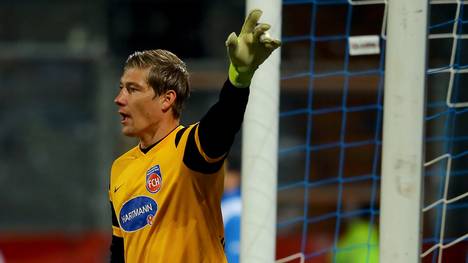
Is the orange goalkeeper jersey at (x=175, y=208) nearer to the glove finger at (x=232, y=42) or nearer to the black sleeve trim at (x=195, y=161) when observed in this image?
the black sleeve trim at (x=195, y=161)

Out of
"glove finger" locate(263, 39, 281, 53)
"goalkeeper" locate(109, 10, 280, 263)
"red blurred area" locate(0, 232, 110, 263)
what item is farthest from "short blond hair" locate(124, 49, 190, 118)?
"red blurred area" locate(0, 232, 110, 263)

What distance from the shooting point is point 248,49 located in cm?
301

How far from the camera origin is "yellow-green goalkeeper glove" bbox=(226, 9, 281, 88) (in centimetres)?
297

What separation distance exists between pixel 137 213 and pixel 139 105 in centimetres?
37

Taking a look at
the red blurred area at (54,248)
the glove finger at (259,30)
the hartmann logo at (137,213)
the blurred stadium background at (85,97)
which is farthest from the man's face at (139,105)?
the blurred stadium background at (85,97)

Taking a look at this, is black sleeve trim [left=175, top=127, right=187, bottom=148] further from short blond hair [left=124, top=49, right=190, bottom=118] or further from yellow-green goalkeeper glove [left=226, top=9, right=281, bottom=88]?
yellow-green goalkeeper glove [left=226, top=9, right=281, bottom=88]

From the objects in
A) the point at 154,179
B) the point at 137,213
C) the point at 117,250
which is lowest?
the point at 117,250

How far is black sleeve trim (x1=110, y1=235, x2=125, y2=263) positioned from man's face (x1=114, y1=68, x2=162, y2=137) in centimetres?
43

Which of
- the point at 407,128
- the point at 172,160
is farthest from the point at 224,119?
the point at 407,128

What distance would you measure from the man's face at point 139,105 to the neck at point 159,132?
0.02 metres

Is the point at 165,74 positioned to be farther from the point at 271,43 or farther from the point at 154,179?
the point at 271,43

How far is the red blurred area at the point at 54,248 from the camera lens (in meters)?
9.88

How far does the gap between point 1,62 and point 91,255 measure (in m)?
2.82

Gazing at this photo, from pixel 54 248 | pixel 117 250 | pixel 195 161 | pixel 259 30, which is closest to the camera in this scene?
pixel 259 30
